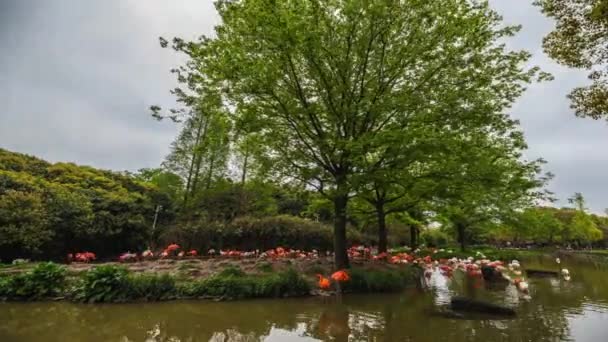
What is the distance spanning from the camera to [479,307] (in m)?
7.68

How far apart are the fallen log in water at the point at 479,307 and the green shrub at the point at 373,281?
3079mm

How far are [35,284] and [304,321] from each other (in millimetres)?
7534

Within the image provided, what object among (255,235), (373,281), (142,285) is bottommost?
(142,285)

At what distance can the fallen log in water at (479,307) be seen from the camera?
296 inches

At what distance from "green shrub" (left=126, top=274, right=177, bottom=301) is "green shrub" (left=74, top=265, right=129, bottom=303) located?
13 cm

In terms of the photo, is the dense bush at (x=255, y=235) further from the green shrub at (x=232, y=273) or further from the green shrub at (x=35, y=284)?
Result: the green shrub at (x=35, y=284)

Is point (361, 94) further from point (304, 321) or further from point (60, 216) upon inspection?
point (60, 216)

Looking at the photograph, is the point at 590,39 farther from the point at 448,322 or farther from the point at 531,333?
the point at 448,322

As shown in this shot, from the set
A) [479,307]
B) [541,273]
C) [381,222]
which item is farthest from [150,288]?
[541,273]

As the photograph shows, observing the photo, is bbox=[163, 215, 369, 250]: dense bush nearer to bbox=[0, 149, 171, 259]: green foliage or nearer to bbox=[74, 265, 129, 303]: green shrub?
bbox=[0, 149, 171, 259]: green foliage

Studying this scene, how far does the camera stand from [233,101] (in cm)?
1055

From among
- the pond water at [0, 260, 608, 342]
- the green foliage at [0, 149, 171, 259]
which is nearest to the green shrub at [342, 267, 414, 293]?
the pond water at [0, 260, 608, 342]

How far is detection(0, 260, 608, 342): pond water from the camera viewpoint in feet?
Result: 19.8

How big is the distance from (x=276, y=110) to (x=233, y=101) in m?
1.35
